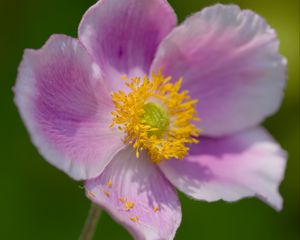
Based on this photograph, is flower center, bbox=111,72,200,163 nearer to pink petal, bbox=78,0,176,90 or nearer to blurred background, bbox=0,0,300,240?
pink petal, bbox=78,0,176,90

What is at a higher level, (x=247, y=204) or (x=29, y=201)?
(x=29, y=201)

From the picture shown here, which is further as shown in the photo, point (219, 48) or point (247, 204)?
point (247, 204)

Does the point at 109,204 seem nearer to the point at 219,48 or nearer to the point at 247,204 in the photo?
the point at 219,48

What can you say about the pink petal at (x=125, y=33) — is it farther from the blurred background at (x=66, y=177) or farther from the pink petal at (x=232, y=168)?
the blurred background at (x=66, y=177)

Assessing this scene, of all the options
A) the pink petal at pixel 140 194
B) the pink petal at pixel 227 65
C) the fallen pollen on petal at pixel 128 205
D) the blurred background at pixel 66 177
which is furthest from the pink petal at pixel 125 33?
the blurred background at pixel 66 177

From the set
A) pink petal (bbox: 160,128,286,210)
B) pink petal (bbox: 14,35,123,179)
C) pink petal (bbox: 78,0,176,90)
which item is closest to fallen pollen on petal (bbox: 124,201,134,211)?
pink petal (bbox: 14,35,123,179)

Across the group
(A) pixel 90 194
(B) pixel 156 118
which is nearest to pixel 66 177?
(B) pixel 156 118

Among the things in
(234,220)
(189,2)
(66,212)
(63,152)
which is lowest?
(234,220)

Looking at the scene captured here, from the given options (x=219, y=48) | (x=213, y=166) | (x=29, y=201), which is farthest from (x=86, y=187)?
(x=29, y=201)
